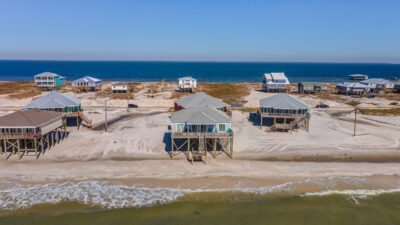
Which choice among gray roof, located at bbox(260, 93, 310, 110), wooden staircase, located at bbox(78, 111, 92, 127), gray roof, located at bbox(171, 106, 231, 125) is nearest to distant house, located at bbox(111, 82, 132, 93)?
wooden staircase, located at bbox(78, 111, 92, 127)

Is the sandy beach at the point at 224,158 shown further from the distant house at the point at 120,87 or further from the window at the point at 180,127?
the distant house at the point at 120,87

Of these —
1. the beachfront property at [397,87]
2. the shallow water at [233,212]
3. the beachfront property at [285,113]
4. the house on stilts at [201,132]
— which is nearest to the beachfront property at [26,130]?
the shallow water at [233,212]

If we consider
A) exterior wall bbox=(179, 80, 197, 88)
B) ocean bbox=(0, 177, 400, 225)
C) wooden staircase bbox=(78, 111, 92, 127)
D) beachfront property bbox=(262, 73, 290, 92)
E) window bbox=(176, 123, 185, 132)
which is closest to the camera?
ocean bbox=(0, 177, 400, 225)

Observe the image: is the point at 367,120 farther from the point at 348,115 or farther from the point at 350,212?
the point at 350,212

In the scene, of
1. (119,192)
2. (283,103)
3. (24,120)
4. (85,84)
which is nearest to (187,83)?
(85,84)

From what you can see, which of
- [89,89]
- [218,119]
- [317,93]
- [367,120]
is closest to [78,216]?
[218,119]

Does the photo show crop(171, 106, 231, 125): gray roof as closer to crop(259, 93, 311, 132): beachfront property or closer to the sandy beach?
the sandy beach
